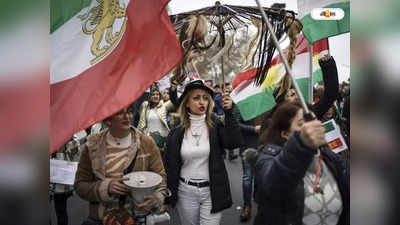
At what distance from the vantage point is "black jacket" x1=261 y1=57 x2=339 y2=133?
2568 mm

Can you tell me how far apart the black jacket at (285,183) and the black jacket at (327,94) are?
25cm

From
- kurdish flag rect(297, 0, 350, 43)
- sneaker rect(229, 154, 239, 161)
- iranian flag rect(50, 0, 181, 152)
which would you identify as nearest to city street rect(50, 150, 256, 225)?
sneaker rect(229, 154, 239, 161)

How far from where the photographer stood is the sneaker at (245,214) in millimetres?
2549

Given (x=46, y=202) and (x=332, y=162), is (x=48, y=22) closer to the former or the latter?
(x=46, y=202)

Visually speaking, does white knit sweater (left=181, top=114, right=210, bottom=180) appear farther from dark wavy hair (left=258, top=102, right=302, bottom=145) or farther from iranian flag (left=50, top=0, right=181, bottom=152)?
iranian flag (left=50, top=0, right=181, bottom=152)

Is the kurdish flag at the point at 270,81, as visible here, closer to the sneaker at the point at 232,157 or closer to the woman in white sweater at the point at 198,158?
the woman in white sweater at the point at 198,158

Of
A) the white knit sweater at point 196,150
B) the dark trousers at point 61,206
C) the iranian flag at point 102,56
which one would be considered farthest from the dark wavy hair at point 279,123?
the dark trousers at point 61,206

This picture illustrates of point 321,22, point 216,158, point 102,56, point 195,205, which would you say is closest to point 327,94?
point 321,22

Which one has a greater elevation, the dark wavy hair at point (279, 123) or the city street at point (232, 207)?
the dark wavy hair at point (279, 123)

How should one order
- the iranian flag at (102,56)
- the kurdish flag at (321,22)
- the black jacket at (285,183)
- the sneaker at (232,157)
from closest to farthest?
the black jacket at (285,183) → the iranian flag at (102,56) → the kurdish flag at (321,22) → the sneaker at (232,157)

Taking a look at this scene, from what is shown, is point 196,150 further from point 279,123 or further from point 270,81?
point 270,81

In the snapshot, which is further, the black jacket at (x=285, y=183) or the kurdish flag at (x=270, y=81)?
the kurdish flag at (x=270, y=81)

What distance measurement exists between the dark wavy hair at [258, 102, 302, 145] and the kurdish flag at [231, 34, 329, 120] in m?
0.10

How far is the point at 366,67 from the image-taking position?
2.41 m
